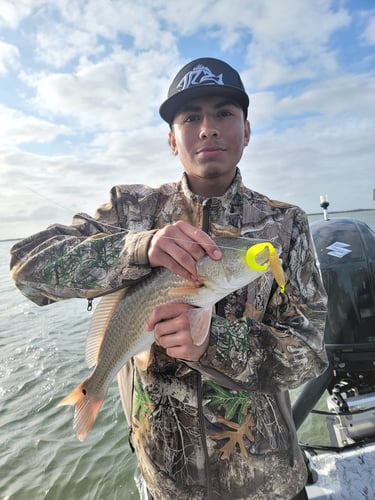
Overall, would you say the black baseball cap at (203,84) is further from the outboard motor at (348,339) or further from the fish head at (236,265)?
the outboard motor at (348,339)

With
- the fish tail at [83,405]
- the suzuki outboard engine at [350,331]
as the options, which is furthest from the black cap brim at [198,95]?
the suzuki outboard engine at [350,331]

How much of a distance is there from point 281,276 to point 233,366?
0.58 m

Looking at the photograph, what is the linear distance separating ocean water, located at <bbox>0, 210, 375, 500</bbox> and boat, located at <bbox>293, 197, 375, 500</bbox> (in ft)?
9.53

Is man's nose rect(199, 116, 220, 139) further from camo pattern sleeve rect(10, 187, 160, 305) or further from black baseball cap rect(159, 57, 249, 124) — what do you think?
camo pattern sleeve rect(10, 187, 160, 305)

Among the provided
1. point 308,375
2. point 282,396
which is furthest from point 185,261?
point 282,396

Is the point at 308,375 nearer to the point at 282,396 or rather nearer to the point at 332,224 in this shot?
the point at 282,396

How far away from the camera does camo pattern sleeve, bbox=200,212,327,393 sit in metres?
2.06

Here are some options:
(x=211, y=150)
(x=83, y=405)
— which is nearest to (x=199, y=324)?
(x=83, y=405)

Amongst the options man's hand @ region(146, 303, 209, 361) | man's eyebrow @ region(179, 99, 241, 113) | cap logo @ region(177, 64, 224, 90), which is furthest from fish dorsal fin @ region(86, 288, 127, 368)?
cap logo @ region(177, 64, 224, 90)

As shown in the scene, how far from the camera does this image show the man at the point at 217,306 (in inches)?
79.3

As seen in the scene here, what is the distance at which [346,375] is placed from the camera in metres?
4.03

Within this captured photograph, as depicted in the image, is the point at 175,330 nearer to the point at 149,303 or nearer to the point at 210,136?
the point at 149,303

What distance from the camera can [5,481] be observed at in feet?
17.7

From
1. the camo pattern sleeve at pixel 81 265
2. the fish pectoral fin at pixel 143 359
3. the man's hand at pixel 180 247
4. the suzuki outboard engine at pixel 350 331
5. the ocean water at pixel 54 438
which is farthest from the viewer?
the ocean water at pixel 54 438
